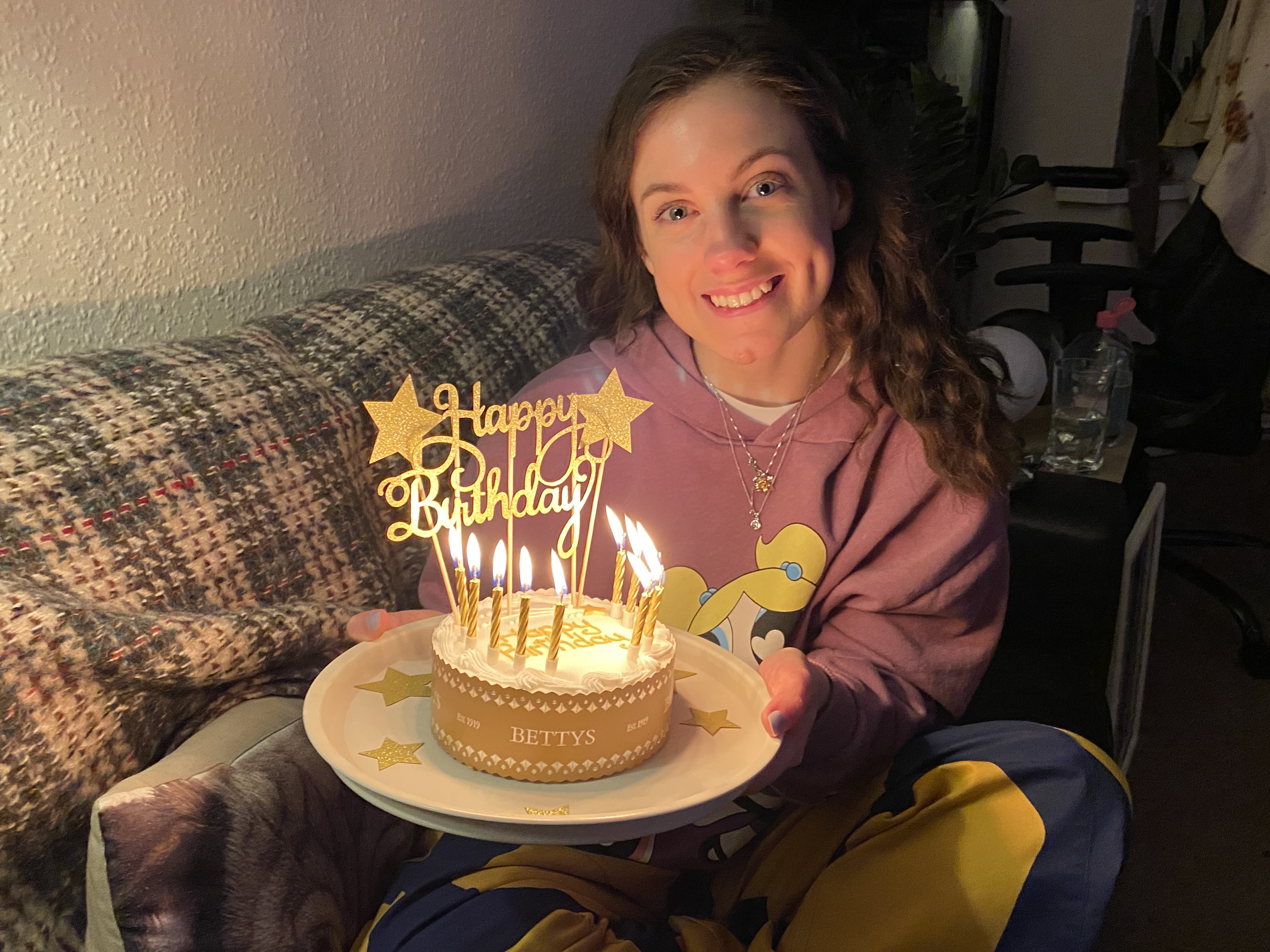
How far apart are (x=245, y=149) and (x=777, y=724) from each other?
1.01m

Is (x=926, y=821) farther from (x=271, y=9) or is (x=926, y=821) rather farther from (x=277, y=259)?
(x=271, y=9)

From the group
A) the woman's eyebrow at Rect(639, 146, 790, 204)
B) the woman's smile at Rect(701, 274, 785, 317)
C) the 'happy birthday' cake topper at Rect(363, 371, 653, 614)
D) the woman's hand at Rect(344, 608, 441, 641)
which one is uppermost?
the woman's eyebrow at Rect(639, 146, 790, 204)

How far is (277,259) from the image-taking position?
1.39 metres

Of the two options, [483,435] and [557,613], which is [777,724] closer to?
[557,613]

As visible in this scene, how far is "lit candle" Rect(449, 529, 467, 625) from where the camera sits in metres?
0.84

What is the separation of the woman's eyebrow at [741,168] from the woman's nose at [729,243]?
46 millimetres

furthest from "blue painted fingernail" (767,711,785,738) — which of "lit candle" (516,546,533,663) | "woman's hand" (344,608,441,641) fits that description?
"woman's hand" (344,608,441,641)

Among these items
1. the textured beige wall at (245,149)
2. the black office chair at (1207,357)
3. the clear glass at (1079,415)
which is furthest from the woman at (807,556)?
the black office chair at (1207,357)

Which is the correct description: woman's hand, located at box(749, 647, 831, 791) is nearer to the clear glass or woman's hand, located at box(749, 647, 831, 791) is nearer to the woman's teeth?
the woman's teeth

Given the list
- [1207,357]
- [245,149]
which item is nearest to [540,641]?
[245,149]

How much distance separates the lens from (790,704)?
33.2 inches

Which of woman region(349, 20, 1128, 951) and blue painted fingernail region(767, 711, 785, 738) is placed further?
woman region(349, 20, 1128, 951)

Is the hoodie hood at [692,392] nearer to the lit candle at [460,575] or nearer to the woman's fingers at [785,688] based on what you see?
the woman's fingers at [785,688]

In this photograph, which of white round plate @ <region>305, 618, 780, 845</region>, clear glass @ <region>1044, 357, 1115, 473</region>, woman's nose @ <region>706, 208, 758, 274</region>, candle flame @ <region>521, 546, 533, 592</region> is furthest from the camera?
clear glass @ <region>1044, 357, 1115, 473</region>
